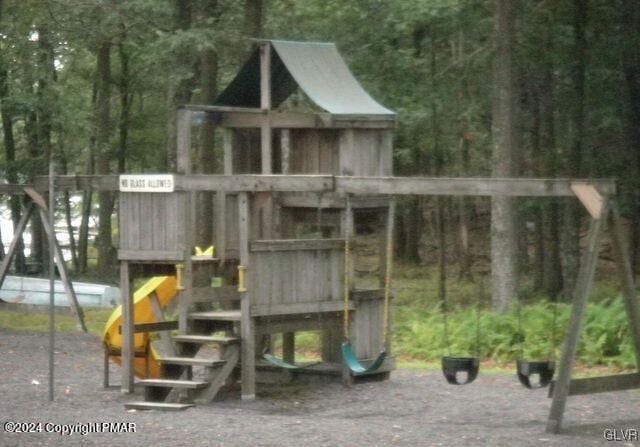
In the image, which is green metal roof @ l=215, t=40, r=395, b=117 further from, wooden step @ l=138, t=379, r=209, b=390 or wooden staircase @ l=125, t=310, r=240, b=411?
wooden step @ l=138, t=379, r=209, b=390

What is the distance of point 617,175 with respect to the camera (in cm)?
2481

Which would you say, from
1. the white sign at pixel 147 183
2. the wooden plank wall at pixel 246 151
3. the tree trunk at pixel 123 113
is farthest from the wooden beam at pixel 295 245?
the tree trunk at pixel 123 113

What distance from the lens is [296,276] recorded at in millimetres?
12922

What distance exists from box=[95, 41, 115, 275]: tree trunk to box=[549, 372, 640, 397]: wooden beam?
22.3 metres

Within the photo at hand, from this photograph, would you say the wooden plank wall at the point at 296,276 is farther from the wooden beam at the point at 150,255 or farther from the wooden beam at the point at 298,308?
the wooden beam at the point at 150,255

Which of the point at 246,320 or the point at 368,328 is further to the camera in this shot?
the point at 368,328

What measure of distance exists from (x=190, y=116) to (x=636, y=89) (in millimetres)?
13707

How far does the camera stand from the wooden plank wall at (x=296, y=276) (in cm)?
1262

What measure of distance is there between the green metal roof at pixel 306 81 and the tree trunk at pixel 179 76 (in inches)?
226

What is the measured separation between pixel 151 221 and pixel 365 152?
109 inches

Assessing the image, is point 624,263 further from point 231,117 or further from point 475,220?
point 475,220

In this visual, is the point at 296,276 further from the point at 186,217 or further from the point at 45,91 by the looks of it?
the point at 45,91

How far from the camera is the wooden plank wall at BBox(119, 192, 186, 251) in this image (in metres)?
12.3

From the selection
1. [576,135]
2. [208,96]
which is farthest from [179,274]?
[576,135]
